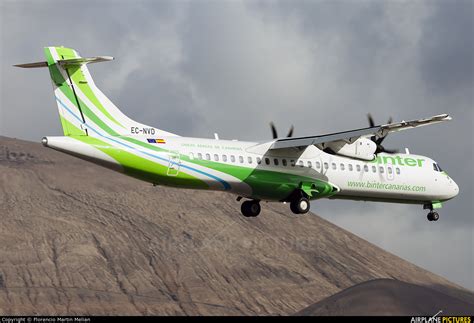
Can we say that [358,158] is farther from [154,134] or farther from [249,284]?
[249,284]

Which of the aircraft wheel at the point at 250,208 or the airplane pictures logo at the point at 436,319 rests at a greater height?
the aircraft wheel at the point at 250,208

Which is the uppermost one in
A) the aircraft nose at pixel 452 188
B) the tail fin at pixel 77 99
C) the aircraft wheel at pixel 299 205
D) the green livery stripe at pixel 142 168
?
the aircraft nose at pixel 452 188

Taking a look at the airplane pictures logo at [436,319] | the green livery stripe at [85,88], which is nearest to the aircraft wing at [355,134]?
the green livery stripe at [85,88]

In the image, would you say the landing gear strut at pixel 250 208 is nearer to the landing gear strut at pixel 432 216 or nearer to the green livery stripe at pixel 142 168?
the green livery stripe at pixel 142 168

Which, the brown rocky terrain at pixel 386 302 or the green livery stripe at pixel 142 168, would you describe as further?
the green livery stripe at pixel 142 168

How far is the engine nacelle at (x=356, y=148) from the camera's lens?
170 ft

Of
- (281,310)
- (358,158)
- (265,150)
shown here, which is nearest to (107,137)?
(265,150)

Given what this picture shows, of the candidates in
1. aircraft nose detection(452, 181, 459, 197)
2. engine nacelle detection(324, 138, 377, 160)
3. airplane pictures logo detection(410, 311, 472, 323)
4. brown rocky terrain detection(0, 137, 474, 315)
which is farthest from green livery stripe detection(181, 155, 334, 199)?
brown rocky terrain detection(0, 137, 474, 315)

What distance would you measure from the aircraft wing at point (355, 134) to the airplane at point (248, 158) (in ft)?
0.17

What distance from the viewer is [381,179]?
53.3 meters

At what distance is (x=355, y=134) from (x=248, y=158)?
550cm

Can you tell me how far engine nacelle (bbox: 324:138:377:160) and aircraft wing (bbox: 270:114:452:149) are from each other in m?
1.60

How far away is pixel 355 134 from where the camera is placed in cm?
4875

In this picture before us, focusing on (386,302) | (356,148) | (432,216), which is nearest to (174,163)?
(356,148)
